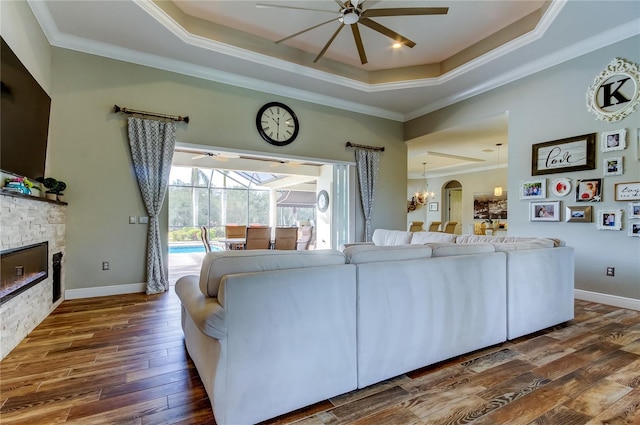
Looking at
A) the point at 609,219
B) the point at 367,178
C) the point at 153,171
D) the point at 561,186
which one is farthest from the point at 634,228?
the point at 153,171

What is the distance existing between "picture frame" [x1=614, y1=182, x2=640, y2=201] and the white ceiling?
1.72 metres

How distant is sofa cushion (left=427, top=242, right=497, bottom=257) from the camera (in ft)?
7.35

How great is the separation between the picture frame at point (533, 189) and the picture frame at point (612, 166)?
658 mm

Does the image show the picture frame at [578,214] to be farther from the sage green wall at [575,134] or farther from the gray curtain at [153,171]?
the gray curtain at [153,171]

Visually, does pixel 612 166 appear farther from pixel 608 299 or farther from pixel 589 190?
pixel 608 299

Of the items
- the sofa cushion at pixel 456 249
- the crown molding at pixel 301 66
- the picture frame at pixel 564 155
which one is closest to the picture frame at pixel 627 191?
the picture frame at pixel 564 155

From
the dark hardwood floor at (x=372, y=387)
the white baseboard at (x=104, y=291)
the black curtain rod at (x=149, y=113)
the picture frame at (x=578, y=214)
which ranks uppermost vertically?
the black curtain rod at (x=149, y=113)

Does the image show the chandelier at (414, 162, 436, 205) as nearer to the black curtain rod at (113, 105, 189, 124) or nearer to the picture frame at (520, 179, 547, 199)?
the picture frame at (520, 179, 547, 199)

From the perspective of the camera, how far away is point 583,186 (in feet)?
12.7

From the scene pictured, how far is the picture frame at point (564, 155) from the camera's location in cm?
379

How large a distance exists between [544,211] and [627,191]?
0.89m

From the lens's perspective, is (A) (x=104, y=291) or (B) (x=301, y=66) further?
(B) (x=301, y=66)

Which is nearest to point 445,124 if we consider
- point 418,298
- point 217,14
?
point 217,14

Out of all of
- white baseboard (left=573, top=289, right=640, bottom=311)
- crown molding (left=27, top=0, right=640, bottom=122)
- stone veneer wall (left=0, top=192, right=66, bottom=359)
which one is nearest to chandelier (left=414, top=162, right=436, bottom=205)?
crown molding (left=27, top=0, right=640, bottom=122)
